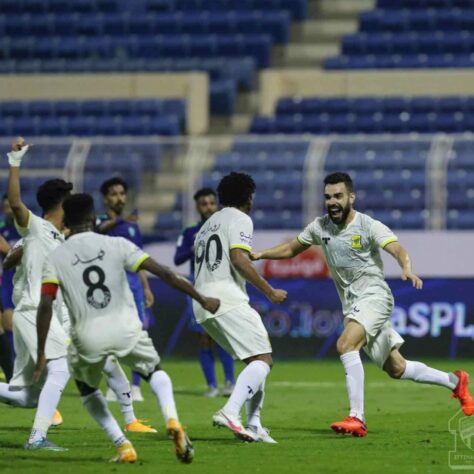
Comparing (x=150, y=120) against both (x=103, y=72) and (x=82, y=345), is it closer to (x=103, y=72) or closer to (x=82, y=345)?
(x=103, y=72)

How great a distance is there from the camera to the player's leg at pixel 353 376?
1041 centimetres

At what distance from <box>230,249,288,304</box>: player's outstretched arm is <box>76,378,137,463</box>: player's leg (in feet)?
5.04

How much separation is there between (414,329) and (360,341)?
8.69 meters

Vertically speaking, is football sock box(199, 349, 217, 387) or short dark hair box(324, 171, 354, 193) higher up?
→ short dark hair box(324, 171, 354, 193)

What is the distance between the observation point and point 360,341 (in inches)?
425

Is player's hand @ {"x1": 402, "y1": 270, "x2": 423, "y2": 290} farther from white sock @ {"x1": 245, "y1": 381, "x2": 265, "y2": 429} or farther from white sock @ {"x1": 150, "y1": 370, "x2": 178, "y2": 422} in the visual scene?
white sock @ {"x1": 150, "y1": 370, "x2": 178, "y2": 422}

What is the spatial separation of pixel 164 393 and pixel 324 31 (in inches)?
783

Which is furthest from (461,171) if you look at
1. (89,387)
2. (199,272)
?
(89,387)

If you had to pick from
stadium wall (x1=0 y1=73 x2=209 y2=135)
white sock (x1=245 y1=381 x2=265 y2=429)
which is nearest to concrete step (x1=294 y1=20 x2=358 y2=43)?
stadium wall (x1=0 y1=73 x2=209 y2=135)

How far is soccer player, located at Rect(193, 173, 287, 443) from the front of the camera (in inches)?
392

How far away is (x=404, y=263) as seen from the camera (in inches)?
409

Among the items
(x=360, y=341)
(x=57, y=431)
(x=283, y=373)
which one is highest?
(x=360, y=341)

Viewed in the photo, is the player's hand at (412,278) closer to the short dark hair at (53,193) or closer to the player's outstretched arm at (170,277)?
the player's outstretched arm at (170,277)

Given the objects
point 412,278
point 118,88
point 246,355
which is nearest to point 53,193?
point 246,355
